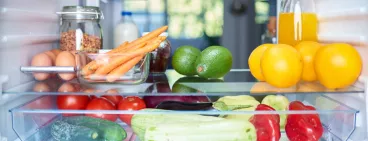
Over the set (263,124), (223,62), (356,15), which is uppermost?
(356,15)

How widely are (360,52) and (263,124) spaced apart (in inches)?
10.9

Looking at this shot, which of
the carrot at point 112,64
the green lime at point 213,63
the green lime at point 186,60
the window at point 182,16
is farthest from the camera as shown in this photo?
the window at point 182,16

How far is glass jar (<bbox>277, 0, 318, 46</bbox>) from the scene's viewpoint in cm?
139

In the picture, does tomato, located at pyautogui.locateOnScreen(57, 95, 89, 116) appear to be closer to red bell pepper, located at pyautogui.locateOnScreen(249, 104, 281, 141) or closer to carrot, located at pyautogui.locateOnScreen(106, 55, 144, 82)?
carrot, located at pyautogui.locateOnScreen(106, 55, 144, 82)

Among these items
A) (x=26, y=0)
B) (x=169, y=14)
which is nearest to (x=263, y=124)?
(x=26, y=0)

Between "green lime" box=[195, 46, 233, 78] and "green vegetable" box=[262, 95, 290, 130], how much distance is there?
0.23 metres

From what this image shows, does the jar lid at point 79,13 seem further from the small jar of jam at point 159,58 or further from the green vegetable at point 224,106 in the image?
the green vegetable at point 224,106

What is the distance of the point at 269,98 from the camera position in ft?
3.74

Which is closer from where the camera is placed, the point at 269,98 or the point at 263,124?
the point at 263,124

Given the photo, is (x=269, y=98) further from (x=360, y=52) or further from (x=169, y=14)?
(x=169, y=14)

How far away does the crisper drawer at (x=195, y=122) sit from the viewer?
0.98 metres

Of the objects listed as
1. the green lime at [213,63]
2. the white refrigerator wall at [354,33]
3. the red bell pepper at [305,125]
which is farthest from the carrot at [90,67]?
the white refrigerator wall at [354,33]

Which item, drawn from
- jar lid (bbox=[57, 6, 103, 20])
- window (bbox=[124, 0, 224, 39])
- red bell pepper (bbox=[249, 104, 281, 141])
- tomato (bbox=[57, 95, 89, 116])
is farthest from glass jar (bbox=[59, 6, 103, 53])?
window (bbox=[124, 0, 224, 39])

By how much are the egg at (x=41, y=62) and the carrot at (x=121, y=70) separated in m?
0.18
